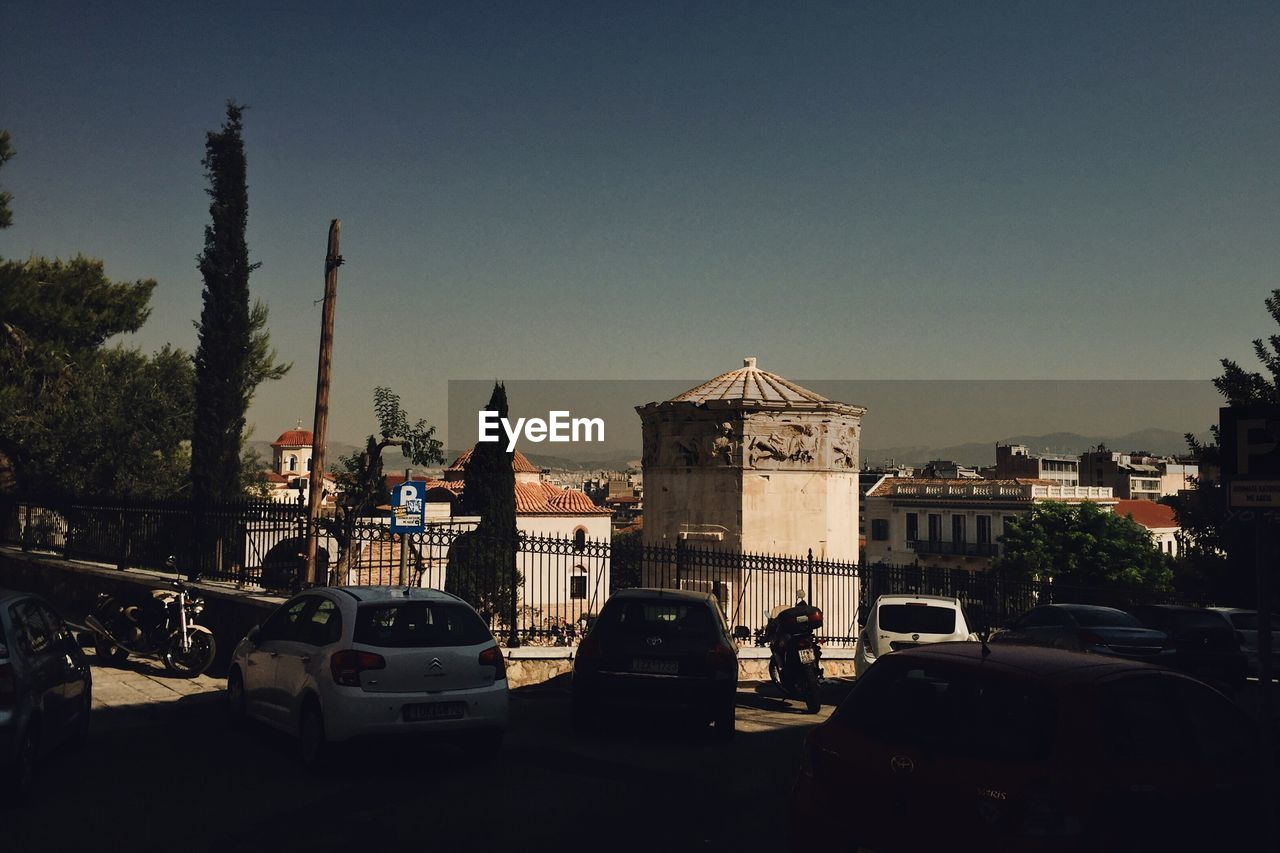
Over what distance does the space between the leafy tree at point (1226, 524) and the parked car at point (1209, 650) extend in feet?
30.1

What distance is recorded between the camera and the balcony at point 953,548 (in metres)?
75.9

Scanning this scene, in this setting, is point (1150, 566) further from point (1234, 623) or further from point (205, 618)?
point (205, 618)

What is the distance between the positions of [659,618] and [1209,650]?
956 cm

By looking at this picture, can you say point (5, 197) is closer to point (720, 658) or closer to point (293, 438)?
point (720, 658)

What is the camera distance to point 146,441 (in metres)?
35.6

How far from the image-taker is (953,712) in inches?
181

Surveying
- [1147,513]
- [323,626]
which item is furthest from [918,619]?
[1147,513]

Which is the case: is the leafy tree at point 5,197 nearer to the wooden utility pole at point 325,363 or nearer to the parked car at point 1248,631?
the wooden utility pole at point 325,363

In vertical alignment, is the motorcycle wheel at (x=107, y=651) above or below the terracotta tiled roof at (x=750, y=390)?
below

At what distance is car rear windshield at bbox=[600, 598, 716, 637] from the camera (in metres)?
9.94

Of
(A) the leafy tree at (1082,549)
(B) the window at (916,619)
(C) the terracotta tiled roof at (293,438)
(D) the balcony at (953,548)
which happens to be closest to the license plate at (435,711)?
(B) the window at (916,619)

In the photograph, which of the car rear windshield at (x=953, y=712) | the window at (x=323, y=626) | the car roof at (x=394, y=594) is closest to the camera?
the car rear windshield at (x=953, y=712)

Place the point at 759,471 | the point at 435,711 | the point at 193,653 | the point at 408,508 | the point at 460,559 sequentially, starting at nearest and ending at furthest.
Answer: the point at 435,711 → the point at 193,653 → the point at 408,508 → the point at 460,559 → the point at 759,471

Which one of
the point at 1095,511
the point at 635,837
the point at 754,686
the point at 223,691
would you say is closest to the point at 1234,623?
the point at 754,686
